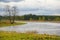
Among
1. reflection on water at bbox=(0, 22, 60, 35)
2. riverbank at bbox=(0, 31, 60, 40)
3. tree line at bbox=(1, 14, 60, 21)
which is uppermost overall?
tree line at bbox=(1, 14, 60, 21)

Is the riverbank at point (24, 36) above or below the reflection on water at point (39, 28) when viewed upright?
below

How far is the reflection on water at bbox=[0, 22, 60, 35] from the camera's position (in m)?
1.54

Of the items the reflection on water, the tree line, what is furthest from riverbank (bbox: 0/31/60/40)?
the tree line

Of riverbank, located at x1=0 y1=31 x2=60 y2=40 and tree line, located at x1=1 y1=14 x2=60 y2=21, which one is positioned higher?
tree line, located at x1=1 y1=14 x2=60 y2=21

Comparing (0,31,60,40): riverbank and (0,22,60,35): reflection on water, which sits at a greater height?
(0,22,60,35): reflection on water

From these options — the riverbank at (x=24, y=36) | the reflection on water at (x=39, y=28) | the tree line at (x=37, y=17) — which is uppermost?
the tree line at (x=37, y=17)

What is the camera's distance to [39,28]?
1574mm

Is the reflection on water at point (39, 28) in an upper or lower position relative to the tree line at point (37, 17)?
lower

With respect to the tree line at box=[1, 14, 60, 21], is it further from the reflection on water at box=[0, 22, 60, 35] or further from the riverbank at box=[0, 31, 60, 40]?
the riverbank at box=[0, 31, 60, 40]

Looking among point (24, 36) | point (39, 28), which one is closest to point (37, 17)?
point (39, 28)

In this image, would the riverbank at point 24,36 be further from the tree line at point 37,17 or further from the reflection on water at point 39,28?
the tree line at point 37,17

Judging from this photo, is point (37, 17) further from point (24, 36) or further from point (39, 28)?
point (24, 36)

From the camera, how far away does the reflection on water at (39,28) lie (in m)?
1.54

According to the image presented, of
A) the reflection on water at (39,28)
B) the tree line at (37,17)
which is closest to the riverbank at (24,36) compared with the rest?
the reflection on water at (39,28)
